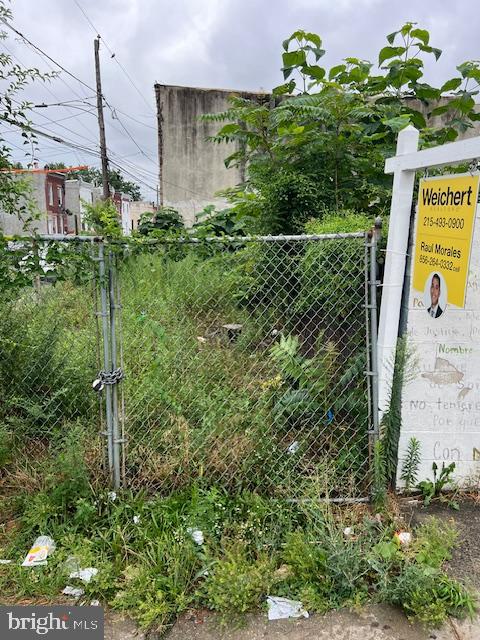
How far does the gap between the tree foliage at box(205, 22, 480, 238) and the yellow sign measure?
1663 millimetres

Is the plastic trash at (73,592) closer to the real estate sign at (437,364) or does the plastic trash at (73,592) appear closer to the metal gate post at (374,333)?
the metal gate post at (374,333)

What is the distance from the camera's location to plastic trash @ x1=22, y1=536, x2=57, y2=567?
2.45 meters

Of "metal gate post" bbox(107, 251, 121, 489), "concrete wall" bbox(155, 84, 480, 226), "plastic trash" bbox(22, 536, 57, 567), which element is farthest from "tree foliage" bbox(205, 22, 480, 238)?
"concrete wall" bbox(155, 84, 480, 226)

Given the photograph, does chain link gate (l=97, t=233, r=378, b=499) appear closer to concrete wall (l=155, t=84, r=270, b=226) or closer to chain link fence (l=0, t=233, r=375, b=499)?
chain link fence (l=0, t=233, r=375, b=499)

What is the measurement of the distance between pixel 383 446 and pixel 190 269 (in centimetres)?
173

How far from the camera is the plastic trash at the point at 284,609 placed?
218 centimetres

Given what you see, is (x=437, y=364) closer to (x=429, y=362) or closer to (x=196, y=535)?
(x=429, y=362)

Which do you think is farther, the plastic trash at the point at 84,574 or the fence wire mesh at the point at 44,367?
the fence wire mesh at the point at 44,367

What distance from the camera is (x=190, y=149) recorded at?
431 inches

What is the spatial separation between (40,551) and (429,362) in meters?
2.58

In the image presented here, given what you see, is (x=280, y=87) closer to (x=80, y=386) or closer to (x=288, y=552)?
(x=80, y=386)

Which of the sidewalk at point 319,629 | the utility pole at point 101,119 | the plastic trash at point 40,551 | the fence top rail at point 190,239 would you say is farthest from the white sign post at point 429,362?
the utility pole at point 101,119

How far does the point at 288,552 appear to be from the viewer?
2.42m

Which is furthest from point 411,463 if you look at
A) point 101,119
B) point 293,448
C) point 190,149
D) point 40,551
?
point 101,119
